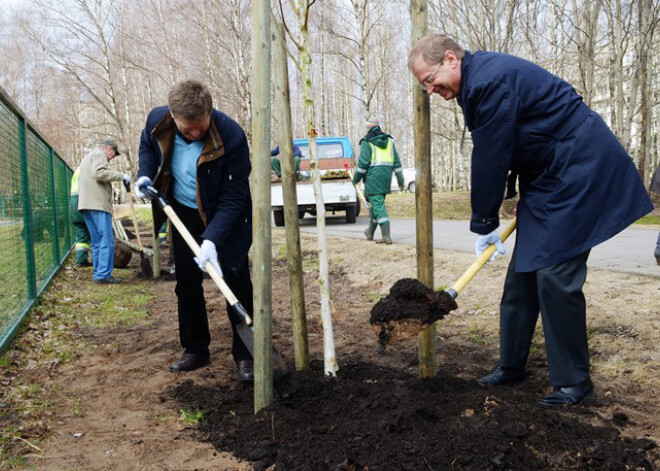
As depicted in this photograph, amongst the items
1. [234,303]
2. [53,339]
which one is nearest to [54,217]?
[53,339]

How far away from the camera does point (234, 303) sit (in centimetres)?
296

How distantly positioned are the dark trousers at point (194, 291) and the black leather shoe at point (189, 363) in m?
0.03

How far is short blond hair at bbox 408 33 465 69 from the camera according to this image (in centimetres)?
256

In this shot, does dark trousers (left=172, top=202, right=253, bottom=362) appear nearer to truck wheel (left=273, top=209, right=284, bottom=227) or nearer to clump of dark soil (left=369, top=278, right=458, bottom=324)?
clump of dark soil (left=369, top=278, right=458, bottom=324)

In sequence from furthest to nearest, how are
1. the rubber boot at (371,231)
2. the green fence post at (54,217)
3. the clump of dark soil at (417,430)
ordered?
the rubber boot at (371,231) < the green fence post at (54,217) < the clump of dark soil at (417,430)

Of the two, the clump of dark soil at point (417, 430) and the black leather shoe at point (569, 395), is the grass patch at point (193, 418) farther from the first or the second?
the black leather shoe at point (569, 395)

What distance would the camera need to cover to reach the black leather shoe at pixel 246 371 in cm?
334

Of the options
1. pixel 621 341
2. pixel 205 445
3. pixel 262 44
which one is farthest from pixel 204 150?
pixel 621 341

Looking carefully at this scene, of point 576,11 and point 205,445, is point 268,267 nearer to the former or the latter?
point 205,445

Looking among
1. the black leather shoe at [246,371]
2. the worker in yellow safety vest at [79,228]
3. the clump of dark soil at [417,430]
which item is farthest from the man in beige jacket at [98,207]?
the clump of dark soil at [417,430]

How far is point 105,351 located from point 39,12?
2294 centimetres

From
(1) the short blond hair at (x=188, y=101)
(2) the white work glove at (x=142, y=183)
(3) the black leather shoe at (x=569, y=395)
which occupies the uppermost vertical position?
(1) the short blond hair at (x=188, y=101)

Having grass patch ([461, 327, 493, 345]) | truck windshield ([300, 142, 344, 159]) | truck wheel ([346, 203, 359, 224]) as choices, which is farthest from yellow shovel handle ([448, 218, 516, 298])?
truck windshield ([300, 142, 344, 159])

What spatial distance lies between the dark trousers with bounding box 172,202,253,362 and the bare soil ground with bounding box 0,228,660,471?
20 centimetres
